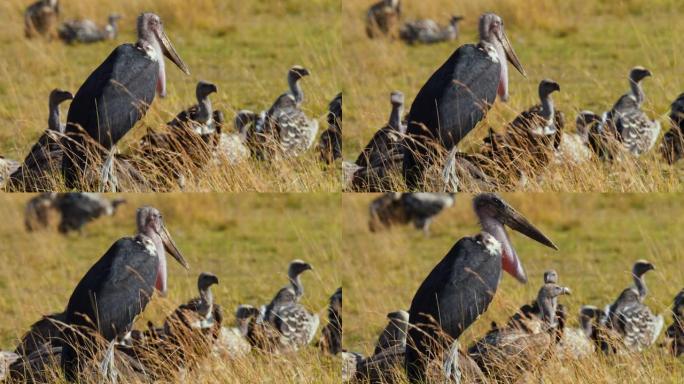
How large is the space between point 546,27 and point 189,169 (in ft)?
19.9

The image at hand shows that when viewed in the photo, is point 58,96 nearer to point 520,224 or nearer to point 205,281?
point 205,281

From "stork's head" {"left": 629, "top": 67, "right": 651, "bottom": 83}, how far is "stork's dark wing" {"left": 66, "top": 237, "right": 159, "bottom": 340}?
5225 millimetres

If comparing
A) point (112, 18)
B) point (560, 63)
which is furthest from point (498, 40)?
point (112, 18)

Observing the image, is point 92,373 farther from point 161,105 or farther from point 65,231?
point 65,231

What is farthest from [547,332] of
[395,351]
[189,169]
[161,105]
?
[161,105]

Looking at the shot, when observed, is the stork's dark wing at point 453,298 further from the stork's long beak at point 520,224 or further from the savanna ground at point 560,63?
the savanna ground at point 560,63

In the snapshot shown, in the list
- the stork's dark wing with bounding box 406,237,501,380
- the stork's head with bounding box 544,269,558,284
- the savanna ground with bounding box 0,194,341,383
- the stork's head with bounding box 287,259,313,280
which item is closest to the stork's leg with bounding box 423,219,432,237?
the savanna ground with bounding box 0,194,341,383

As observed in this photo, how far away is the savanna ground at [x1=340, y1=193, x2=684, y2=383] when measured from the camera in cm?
1271

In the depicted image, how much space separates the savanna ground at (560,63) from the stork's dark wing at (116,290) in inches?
78.8

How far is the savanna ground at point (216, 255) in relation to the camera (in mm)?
14148

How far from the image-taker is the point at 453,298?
465 inches

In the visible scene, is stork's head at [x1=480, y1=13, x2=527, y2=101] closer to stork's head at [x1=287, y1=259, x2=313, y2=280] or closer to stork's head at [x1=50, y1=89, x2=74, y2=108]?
stork's head at [x1=287, y1=259, x2=313, y2=280]

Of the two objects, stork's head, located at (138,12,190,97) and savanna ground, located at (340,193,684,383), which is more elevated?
stork's head, located at (138,12,190,97)

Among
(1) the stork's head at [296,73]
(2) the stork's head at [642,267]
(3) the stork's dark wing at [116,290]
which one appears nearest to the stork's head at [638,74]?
(2) the stork's head at [642,267]
